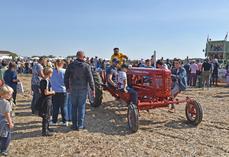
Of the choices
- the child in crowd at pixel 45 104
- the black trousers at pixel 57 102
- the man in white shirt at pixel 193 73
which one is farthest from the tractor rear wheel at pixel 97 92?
the man in white shirt at pixel 193 73

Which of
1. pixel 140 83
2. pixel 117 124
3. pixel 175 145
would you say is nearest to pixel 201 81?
pixel 140 83

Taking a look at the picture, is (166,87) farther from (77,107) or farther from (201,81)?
(201,81)

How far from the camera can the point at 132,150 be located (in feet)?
18.0

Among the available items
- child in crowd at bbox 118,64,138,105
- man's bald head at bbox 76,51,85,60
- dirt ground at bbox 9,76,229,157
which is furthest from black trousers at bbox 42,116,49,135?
child in crowd at bbox 118,64,138,105

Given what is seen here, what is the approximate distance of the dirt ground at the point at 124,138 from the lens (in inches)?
213

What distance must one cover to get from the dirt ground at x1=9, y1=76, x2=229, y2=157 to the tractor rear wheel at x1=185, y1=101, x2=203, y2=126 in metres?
0.18

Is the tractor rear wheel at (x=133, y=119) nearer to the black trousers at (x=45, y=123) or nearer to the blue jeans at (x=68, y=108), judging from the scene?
the blue jeans at (x=68, y=108)

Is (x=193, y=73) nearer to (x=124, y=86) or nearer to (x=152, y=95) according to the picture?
(x=152, y=95)

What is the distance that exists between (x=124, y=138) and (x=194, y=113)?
2315mm

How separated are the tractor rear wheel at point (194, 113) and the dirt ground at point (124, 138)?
18cm

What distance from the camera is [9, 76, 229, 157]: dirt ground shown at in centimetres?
542

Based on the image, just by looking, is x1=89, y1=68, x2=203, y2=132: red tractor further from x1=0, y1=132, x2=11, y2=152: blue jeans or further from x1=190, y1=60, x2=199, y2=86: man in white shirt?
x1=190, y1=60, x2=199, y2=86: man in white shirt

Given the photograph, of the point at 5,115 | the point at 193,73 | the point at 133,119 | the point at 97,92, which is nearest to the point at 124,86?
the point at 133,119

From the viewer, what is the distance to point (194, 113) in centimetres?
770
